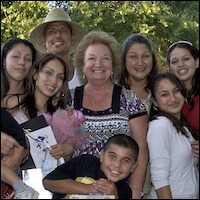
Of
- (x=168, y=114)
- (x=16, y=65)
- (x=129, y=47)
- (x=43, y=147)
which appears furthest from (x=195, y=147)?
(x=16, y=65)

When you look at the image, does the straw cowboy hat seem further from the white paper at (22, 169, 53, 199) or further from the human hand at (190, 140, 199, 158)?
the human hand at (190, 140, 199, 158)

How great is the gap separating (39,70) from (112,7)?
4.09m

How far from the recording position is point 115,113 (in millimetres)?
2855

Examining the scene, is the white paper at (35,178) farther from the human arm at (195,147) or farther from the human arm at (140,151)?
the human arm at (195,147)

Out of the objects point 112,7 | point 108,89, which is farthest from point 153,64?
point 112,7

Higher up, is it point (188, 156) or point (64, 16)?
point (64, 16)

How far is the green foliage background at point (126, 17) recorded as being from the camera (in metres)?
6.95

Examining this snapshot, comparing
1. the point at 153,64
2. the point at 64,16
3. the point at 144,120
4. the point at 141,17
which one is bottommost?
the point at 144,120

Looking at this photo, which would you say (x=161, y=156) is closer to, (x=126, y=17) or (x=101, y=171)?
(x=101, y=171)

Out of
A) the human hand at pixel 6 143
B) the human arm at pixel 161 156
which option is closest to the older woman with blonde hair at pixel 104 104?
the human arm at pixel 161 156

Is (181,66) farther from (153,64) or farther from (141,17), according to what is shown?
(141,17)

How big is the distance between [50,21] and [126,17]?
136 inches

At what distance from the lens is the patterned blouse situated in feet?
9.24

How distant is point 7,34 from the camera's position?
28.8ft
